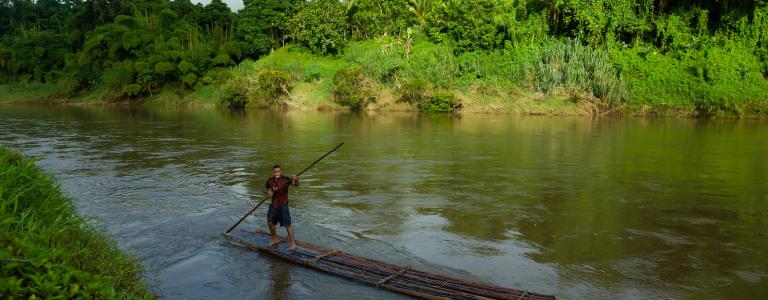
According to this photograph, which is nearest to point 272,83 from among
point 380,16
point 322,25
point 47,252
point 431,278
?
point 322,25

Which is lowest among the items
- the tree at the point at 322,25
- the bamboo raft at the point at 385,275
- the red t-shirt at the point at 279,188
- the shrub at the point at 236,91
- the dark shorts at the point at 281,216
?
the bamboo raft at the point at 385,275

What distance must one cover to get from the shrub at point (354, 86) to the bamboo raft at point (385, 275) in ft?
116

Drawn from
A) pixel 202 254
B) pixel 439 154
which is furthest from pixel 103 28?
pixel 202 254

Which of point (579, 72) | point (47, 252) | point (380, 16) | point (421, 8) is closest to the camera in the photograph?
point (47, 252)

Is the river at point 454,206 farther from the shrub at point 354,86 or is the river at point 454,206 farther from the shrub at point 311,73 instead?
the shrub at point 311,73

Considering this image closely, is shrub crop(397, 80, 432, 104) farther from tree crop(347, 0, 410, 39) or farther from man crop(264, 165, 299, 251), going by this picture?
man crop(264, 165, 299, 251)

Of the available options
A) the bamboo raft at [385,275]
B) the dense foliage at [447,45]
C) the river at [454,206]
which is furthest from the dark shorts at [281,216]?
the dense foliage at [447,45]

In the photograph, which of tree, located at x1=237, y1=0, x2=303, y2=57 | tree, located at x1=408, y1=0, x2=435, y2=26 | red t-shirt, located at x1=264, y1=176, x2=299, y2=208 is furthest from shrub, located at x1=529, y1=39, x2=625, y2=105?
red t-shirt, located at x1=264, y1=176, x2=299, y2=208

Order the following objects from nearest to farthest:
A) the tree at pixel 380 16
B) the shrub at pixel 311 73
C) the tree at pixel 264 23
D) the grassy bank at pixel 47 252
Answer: the grassy bank at pixel 47 252 < the shrub at pixel 311 73 < the tree at pixel 380 16 < the tree at pixel 264 23

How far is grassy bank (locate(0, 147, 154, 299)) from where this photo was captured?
441 cm

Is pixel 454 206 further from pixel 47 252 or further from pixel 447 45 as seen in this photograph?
pixel 447 45

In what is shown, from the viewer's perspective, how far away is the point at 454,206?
1269 centimetres

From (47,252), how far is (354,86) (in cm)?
4074

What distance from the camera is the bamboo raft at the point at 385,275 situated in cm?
709
